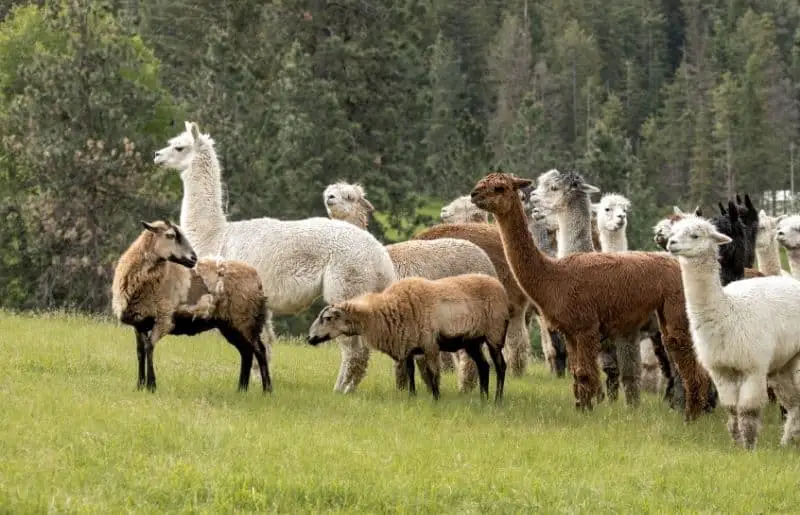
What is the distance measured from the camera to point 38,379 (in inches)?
462

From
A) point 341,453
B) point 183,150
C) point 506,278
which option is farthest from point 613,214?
point 341,453

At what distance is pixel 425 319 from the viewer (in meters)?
12.2

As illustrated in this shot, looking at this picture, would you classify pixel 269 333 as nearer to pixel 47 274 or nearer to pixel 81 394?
pixel 81 394

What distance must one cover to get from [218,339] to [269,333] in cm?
601

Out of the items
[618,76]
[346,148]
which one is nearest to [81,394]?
[346,148]

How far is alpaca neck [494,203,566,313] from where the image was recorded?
12.1m

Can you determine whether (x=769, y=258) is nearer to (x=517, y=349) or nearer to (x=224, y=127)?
(x=517, y=349)

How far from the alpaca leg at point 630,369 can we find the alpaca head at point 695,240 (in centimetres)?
292

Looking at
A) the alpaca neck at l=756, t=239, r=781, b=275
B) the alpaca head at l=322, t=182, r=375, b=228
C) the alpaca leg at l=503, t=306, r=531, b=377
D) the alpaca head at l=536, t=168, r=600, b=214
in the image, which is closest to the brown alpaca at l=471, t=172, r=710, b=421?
the alpaca head at l=536, t=168, r=600, b=214

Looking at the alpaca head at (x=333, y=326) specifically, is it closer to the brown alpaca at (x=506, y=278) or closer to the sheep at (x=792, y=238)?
the brown alpaca at (x=506, y=278)

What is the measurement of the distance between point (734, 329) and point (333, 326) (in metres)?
3.91

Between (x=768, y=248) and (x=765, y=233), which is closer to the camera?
(x=765, y=233)

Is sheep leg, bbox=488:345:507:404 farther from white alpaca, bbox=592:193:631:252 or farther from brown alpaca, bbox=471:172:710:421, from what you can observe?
white alpaca, bbox=592:193:631:252

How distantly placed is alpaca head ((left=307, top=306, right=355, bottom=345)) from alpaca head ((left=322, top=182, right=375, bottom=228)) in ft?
A: 13.3
